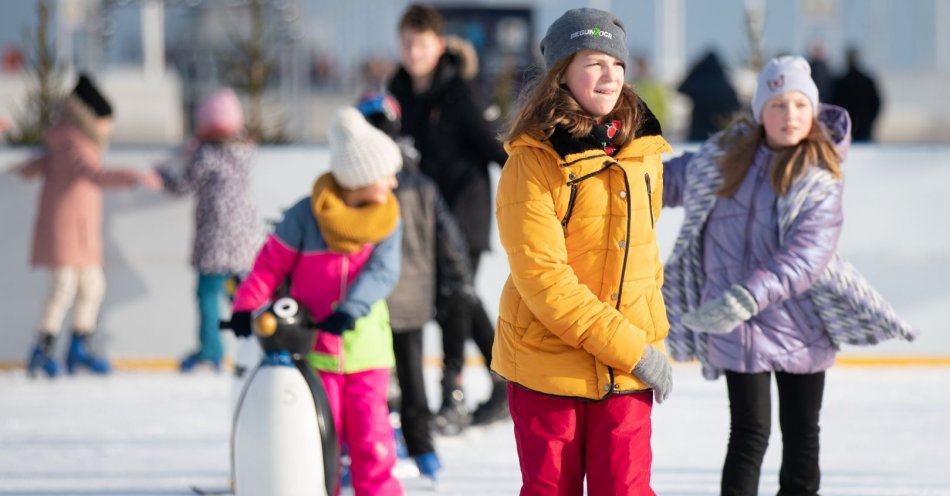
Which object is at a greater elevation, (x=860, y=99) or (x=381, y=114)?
(x=860, y=99)

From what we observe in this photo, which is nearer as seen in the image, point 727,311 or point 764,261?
point 727,311

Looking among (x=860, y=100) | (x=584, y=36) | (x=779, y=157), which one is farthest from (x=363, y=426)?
(x=860, y=100)

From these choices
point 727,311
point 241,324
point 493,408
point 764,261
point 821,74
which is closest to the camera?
point 727,311

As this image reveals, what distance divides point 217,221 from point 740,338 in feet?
14.0

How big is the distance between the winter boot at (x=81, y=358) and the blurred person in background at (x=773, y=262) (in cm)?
446

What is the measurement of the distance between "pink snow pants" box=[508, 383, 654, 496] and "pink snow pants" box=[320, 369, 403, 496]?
1.19m

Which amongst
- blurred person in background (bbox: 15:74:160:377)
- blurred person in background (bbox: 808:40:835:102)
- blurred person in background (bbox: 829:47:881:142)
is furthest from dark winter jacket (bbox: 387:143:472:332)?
blurred person in background (bbox: 829:47:881:142)

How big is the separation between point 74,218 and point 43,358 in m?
0.72

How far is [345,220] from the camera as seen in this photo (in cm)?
421

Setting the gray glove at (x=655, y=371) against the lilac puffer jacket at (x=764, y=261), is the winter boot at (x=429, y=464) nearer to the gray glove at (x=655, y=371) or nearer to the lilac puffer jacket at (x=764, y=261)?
the lilac puffer jacket at (x=764, y=261)

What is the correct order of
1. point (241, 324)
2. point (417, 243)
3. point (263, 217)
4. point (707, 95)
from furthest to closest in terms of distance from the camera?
point (707, 95) < point (263, 217) < point (417, 243) < point (241, 324)

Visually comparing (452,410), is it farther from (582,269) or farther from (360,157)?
(582,269)

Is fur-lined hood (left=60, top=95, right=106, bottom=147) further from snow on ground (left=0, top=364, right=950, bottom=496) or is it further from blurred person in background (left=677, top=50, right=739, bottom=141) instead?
blurred person in background (left=677, top=50, right=739, bottom=141)

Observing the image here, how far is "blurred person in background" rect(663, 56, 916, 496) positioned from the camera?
3.88 m
